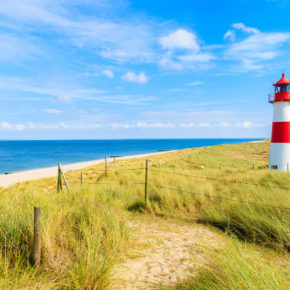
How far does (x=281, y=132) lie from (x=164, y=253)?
1234 centimetres

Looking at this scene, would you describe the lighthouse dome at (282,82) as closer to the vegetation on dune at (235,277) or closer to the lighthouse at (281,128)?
the lighthouse at (281,128)

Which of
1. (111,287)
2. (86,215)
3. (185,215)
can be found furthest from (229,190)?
(111,287)

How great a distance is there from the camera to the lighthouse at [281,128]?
12938mm

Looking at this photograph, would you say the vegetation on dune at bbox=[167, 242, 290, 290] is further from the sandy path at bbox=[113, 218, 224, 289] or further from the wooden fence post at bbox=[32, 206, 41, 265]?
the wooden fence post at bbox=[32, 206, 41, 265]

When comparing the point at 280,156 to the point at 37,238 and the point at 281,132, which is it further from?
the point at 37,238

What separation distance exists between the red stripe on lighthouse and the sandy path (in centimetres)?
1054

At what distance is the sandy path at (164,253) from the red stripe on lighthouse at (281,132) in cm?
1054

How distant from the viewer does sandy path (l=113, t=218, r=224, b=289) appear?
3.12 meters

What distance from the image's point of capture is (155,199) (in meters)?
7.14

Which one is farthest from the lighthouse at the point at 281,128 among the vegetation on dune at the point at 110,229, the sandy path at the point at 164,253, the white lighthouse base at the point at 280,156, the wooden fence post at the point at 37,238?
the wooden fence post at the point at 37,238

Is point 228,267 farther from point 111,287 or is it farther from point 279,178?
point 279,178

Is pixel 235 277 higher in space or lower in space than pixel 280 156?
lower

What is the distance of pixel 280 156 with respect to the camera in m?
13.1

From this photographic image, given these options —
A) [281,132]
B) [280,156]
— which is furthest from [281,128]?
[280,156]
